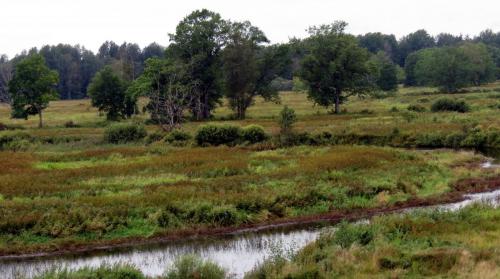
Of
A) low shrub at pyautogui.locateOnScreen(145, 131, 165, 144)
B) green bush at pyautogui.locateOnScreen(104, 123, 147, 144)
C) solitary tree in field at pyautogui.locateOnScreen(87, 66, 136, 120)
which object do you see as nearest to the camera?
low shrub at pyautogui.locateOnScreen(145, 131, 165, 144)

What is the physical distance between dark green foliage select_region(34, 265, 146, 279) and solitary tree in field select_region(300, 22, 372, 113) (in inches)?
2453

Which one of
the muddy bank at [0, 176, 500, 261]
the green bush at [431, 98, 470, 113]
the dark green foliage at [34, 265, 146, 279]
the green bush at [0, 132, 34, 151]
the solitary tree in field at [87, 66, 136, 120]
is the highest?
the solitary tree in field at [87, 66, 136, 120]

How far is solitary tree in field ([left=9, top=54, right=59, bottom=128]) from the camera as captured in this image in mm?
70938

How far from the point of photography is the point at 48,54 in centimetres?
18025

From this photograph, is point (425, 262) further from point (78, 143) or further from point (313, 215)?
point (78, 143)

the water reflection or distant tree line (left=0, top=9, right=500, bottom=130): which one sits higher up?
distant tree line (left=0, top=9, right=500, bottom=130)

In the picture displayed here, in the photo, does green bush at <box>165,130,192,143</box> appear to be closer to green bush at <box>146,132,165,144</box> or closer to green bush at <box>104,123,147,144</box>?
green bush at <box>146,132,165,144</box>

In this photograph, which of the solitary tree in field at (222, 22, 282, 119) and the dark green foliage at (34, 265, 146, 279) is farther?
the solitary tree in field at (222, 22, 282, 119)

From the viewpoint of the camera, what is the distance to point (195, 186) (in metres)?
27.4

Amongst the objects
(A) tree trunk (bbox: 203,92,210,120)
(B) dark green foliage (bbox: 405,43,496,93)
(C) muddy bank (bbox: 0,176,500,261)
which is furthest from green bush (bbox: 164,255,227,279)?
(B) dark green foliage (bbox: 405,43,496,93)

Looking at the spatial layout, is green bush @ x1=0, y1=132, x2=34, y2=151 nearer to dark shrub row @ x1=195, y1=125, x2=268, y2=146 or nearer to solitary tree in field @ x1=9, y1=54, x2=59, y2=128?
solitary tree in field @ x1=9, y1=54, x2=59, y2=128

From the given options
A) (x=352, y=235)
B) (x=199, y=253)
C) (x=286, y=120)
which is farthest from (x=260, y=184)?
(x=286, y=120)

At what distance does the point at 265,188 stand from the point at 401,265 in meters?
12.8

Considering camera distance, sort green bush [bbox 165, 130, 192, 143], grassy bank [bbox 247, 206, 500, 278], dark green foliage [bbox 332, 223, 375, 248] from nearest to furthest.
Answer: grassy bank [bbox 247, 206, 500, 278] < dark green foliage [bbox 332, 223, 375, 248] < green bush [bbox 165, 130, 192, 143]
